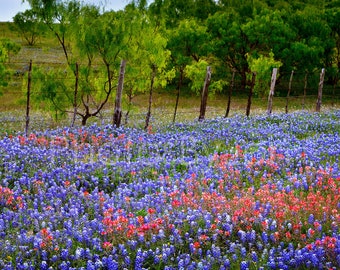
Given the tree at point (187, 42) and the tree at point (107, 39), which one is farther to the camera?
the tree at point (187, 42)

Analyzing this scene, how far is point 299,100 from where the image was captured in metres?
46.2

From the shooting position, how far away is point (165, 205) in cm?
830

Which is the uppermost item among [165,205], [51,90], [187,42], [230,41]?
[230,41]

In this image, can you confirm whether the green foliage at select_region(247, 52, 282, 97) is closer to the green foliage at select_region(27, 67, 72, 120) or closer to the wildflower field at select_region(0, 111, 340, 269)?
the green foliage at select_region(27, 67, 72, 120)

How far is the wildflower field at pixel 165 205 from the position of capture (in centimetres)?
644

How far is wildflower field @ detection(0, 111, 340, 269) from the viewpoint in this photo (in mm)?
6441

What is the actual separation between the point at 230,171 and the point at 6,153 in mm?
4913

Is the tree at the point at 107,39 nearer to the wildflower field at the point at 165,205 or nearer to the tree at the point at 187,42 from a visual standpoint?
the wildflower field at the point at 165,205

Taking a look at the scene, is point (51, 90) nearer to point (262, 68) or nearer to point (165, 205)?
point (165, 205)

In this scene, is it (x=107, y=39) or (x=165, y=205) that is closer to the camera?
(x=165, y=205)

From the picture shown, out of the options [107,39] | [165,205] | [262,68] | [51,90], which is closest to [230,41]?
[262,68]

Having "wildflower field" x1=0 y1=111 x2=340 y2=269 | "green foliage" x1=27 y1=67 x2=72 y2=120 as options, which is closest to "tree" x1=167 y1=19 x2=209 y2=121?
"green foliage" x1=27 y1=67 x2=72 y2=120

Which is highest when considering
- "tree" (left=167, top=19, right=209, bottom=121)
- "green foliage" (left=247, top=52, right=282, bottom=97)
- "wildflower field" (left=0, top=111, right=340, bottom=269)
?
"tree" (left=167, top=19, right=209, bottom=121)

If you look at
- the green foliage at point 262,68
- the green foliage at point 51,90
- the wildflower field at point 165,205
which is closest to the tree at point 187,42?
the green foliage at point 262,68
